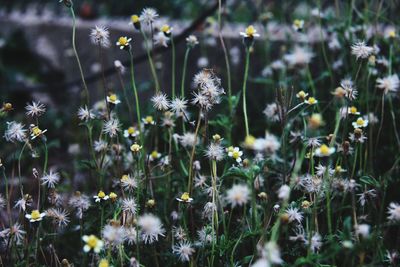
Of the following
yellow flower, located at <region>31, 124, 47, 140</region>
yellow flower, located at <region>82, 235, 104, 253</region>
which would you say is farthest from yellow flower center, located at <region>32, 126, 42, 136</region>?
yellow flower, located at <region>82, 235, 104, 253</region>

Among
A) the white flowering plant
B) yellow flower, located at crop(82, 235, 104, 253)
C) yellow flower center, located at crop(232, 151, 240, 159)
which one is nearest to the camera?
yellow flower, located at crop(82, 235, 104, 253)

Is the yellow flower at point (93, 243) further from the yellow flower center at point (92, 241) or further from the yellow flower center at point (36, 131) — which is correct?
the yellow flower center at point (36, 131)

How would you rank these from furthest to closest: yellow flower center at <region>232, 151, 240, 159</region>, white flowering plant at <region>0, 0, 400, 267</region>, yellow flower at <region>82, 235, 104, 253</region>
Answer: yellow flower center at <region>232, 151, 240, 159</region> → white flowering plant at <region>0, 0, 400, 267</region> → yellow flower at <region>82, 235, 104, 253</region>

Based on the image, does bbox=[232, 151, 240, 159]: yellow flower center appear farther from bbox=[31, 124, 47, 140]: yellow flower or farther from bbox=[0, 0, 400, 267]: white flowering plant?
bbox=[31, 124, 47, 140]: yellow flower

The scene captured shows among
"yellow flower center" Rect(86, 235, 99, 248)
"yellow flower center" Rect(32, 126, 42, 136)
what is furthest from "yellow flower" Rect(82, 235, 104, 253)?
"yellow flower center" Rect(32, 126, 42, 136)

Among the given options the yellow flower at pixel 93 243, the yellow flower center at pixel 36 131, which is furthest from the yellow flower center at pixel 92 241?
the yellow flower center at pixel 36 131

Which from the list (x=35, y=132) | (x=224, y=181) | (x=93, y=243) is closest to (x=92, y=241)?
(x=93, y=243)

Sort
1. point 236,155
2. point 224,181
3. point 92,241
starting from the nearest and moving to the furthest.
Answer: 1. point 92,241
2. point 236,155
3. point 224,181

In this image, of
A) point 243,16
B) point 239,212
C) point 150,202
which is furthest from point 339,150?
point 243,16

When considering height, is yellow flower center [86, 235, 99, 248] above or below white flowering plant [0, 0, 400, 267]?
below

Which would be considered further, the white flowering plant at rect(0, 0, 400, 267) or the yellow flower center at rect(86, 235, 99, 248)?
the white flowering plant at rect(0, 0, 400, 267)

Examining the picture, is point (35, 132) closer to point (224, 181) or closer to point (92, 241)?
point (92, 241)

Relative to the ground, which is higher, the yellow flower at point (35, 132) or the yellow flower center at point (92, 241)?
the yellow flower at point (35, 132)

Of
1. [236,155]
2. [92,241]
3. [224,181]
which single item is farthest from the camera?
[224,181]
